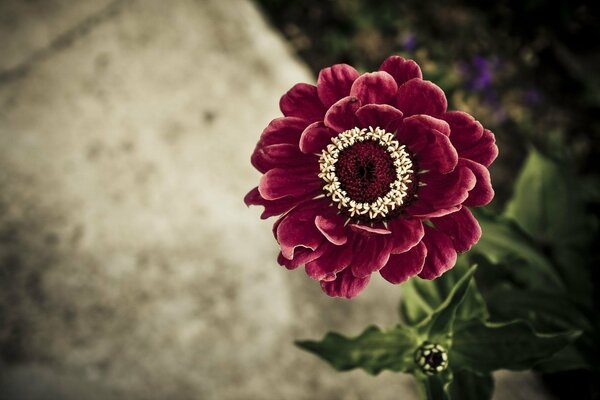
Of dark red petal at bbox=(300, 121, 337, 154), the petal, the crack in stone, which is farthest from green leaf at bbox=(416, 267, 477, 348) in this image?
the crack in stone

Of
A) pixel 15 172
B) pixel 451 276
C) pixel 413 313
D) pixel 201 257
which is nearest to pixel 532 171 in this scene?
pixel 451 276

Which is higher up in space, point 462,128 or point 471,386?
point 462,128

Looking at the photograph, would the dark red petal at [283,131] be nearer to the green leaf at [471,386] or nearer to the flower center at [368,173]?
the flower center at [368,173]

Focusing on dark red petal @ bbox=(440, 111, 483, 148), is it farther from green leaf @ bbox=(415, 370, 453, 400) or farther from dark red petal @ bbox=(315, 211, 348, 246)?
green leaf @ bbox=(415, 370, 453, 400)

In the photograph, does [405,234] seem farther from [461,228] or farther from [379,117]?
[379,117]

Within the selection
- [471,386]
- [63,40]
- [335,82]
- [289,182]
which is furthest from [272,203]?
[63,40]

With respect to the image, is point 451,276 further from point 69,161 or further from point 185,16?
point 185,16
